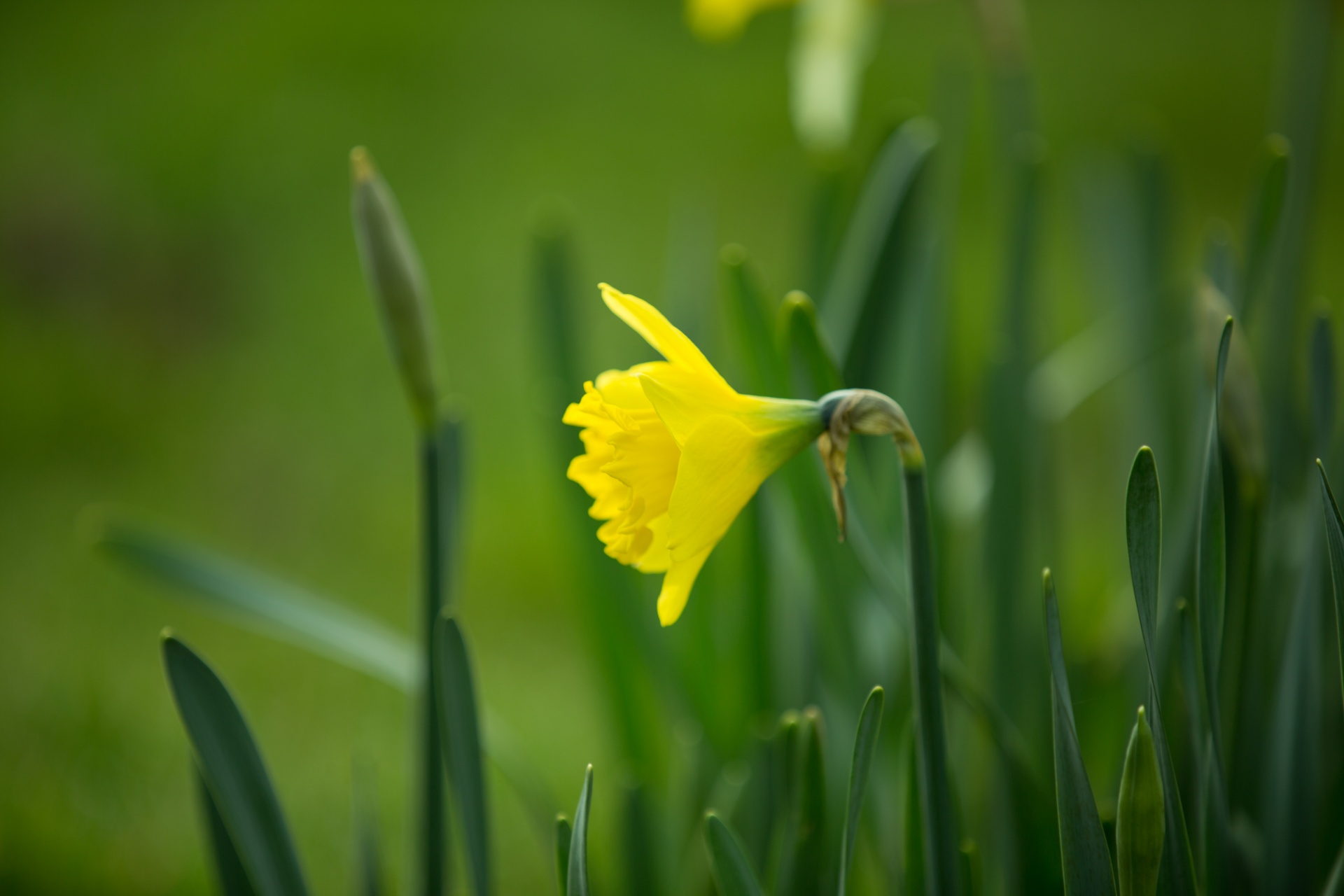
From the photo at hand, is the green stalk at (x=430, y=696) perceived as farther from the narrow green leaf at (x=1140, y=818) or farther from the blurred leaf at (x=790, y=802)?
the narrow green leaf at (x=1140, y=818)

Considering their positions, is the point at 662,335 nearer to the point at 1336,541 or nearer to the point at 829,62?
the point at 1336,541

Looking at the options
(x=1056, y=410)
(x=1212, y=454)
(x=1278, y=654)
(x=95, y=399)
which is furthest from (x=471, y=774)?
(x=95, y=399)

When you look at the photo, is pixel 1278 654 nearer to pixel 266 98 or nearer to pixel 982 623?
pixel 982 623

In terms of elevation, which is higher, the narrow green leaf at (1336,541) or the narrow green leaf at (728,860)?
the narrow green leaf at (1336,541)

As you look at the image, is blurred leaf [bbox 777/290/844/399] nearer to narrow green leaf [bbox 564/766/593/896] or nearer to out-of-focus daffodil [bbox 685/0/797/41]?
narrow green leaf [bbox 564/766/593/896]

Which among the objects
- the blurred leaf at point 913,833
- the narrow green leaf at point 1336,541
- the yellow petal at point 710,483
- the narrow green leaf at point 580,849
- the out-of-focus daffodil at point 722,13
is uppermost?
the out-of-focus daffodil at point 722,13

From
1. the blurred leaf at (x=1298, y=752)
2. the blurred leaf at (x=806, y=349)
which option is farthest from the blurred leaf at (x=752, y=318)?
the blurred leaf at (x=1298, y=752)

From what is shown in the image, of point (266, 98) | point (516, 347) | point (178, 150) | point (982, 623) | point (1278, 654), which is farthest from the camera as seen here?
point (266, 98)

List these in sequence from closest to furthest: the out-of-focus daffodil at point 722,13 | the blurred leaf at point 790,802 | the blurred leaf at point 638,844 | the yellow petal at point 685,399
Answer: the yellow petal at point 685,399, the blurred leaf at point 790,802, the blurred leaf at point 638,844, the out-of-focus daffodil at point 722,13

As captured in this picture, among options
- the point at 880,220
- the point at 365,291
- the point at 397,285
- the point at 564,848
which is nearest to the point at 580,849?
the point at 564,848
